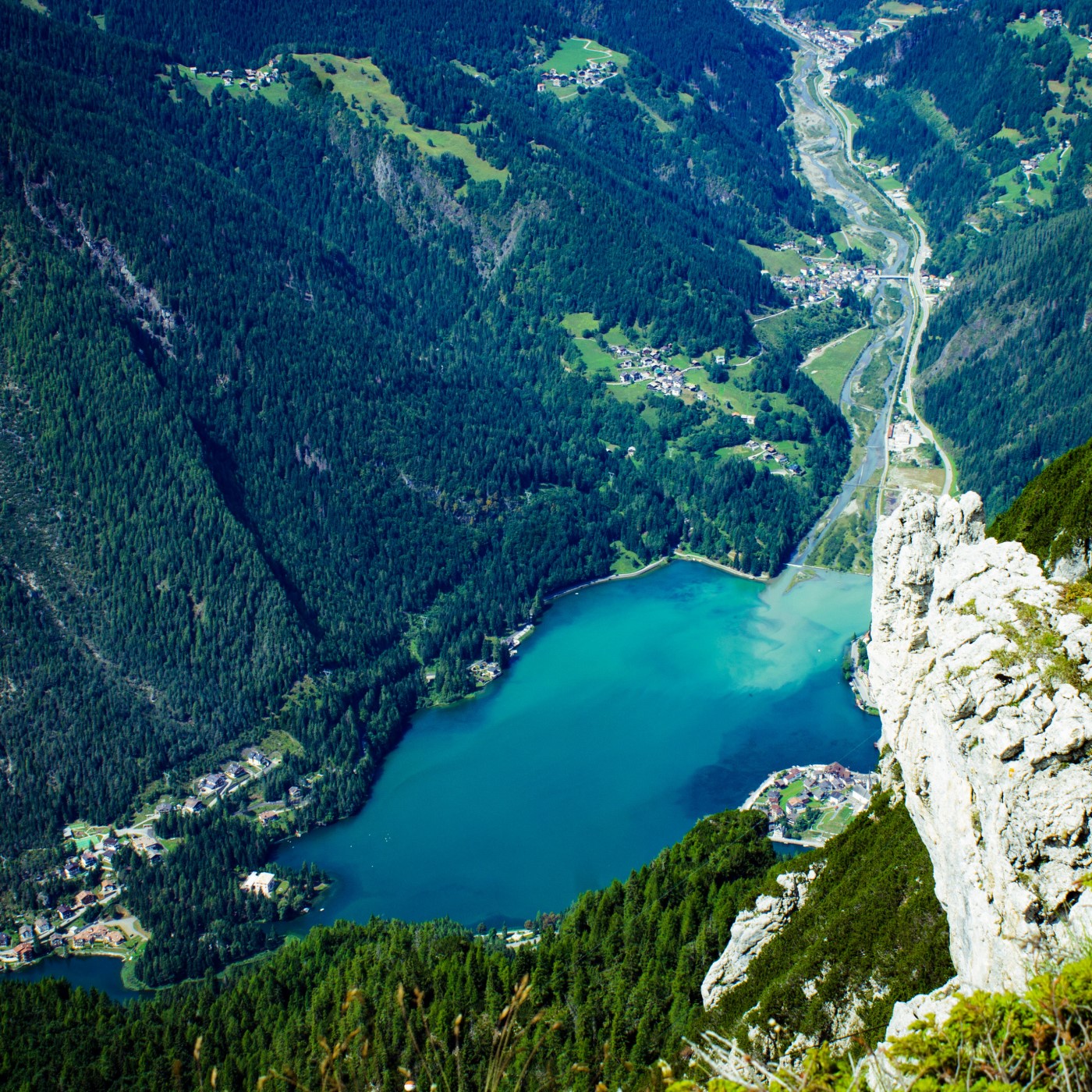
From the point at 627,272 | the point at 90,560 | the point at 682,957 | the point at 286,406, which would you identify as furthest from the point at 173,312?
the point at 682,957

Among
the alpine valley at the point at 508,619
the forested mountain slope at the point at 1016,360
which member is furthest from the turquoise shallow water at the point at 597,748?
the forested mountain slope at the point at 1016,360

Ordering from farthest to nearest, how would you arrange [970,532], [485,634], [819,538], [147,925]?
[819,538], [485,634], [147,925], [970,532]

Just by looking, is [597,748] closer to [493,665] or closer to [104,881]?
[493,665]

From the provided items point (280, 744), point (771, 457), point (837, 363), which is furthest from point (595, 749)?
point (837, 363)

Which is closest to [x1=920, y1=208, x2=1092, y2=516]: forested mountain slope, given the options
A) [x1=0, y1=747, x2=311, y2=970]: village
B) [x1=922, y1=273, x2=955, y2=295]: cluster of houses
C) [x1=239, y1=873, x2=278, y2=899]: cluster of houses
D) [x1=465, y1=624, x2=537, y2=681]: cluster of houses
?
[x1=922, y1=273, x2=955, y2=295]: cluster of houses

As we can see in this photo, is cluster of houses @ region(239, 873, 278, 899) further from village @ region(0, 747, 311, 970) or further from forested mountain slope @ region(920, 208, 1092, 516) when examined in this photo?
forested mountain slope @ region(920, 208, 1092, 516)

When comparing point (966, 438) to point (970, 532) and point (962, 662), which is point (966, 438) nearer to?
point (970, 532)

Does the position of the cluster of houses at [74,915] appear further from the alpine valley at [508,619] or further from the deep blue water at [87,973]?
the deep blue water at [87,973]
